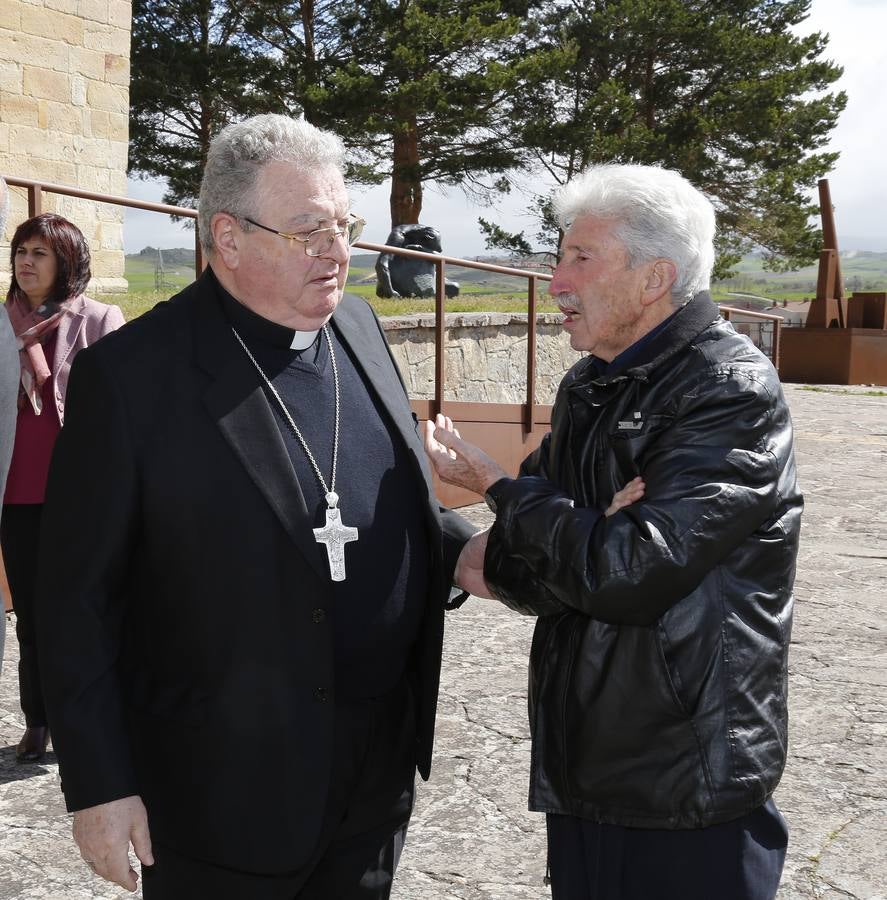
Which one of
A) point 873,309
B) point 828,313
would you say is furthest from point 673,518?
point 873,309

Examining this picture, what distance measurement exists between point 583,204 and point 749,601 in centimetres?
76

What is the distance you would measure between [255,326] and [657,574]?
2.84 ft

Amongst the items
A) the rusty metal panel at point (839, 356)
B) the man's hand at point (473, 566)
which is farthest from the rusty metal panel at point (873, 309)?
the man's hand at point (473, 566)

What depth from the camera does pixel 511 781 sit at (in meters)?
3.84

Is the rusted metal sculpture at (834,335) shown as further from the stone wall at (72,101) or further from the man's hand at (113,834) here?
the man's hand at (113,834)

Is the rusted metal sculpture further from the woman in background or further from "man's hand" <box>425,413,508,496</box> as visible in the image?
"man's hand" <box>425,413,508,496</box>

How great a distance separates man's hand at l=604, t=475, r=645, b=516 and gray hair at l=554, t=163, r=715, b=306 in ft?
1.23

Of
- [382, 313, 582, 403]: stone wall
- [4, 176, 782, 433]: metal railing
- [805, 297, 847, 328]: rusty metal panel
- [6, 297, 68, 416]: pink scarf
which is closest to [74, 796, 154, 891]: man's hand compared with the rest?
[6, 297, 68, 416]: pink scarf

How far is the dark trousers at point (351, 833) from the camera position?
2.01 metres

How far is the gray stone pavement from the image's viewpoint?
319 centimetres

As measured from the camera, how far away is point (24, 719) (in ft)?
14.5

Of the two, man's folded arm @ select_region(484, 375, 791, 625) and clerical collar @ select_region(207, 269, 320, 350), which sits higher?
clerical collar @ select_region(207, 269, 320, 350)

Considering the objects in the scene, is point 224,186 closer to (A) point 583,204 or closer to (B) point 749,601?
(A) point 583,204

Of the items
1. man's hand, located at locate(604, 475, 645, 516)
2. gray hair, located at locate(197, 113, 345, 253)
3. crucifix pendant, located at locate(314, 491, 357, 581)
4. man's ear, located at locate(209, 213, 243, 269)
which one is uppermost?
gray hair, located at locate(197, 113, 345, 253)
